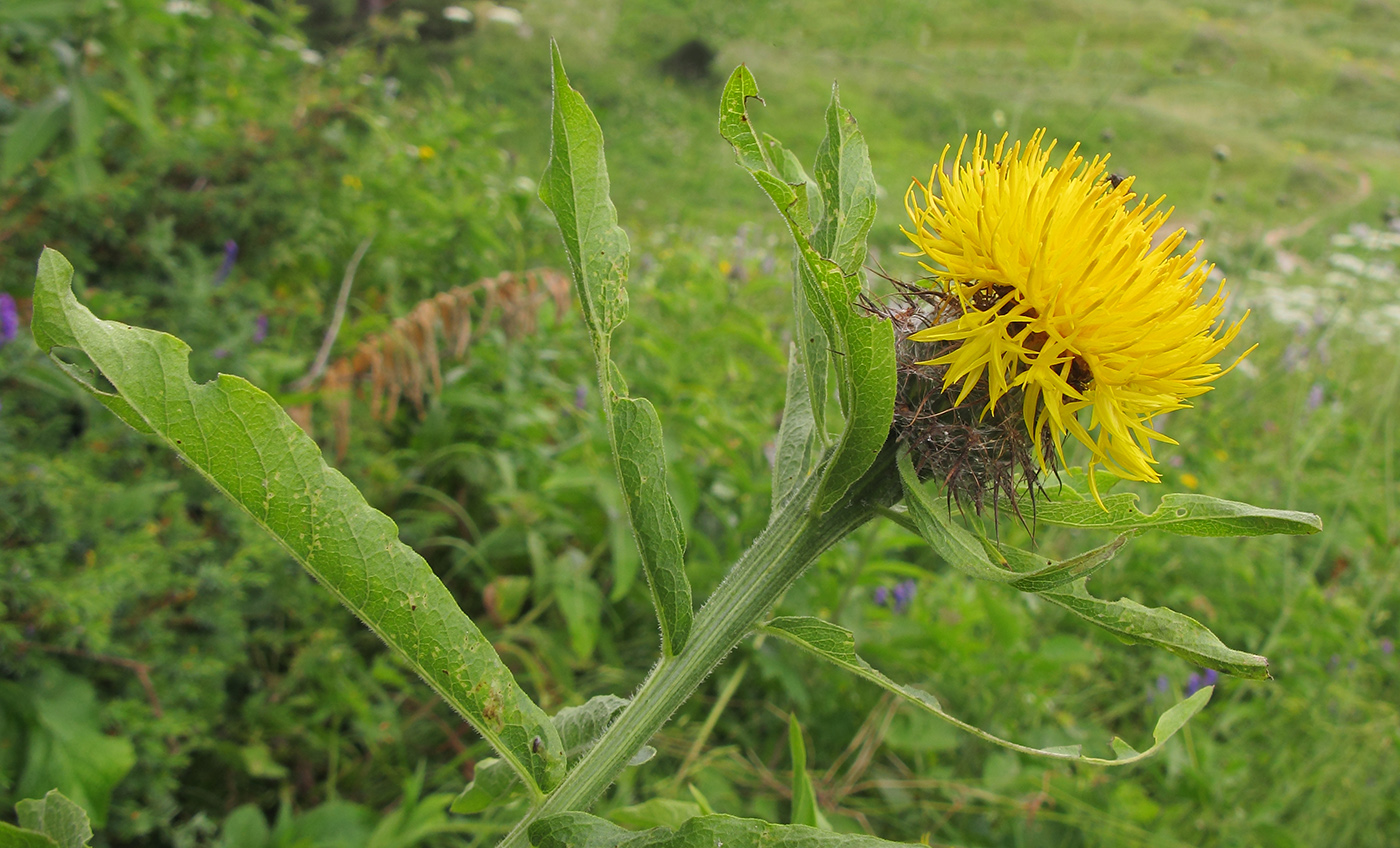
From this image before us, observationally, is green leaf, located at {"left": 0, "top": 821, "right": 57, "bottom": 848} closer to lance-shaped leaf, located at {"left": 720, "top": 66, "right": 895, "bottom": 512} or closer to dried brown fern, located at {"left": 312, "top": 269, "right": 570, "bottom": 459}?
lance-shaped leaf, located at {"left": 720, "top": 66, "right": 895, "bottom": 512}

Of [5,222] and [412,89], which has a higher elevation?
[5,222]

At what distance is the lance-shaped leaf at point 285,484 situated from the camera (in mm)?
858

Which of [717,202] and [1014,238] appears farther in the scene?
[717,202]

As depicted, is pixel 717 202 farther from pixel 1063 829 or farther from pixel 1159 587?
pixel 1063 829

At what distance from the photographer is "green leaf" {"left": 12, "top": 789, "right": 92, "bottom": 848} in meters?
0.95

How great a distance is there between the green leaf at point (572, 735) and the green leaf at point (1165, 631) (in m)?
0.59

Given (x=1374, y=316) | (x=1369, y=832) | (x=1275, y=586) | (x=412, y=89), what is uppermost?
(x=1374, y=316)

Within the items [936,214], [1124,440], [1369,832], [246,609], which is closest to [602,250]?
[936,214]

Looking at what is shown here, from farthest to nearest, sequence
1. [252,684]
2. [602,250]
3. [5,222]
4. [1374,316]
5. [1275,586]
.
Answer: [1374,316] → [1275,586] → [5,222] → [252,684] → [602,250]

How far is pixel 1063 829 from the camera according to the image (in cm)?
304

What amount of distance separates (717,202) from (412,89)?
376 centimetres

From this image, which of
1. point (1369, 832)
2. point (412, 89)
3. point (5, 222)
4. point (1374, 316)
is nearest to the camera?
point (5, 222)

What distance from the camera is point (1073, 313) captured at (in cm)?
106

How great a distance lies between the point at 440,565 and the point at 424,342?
0.89 meters
